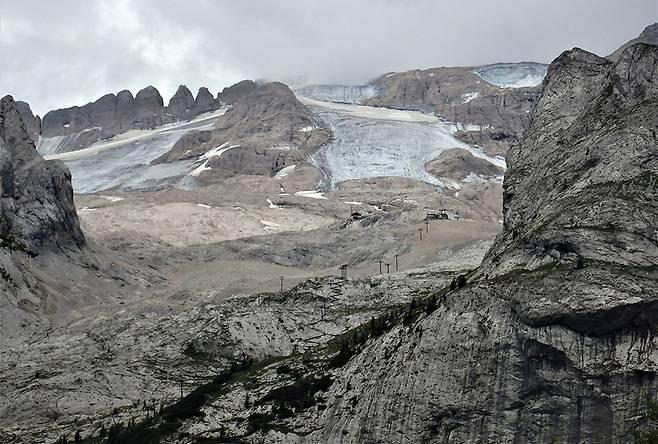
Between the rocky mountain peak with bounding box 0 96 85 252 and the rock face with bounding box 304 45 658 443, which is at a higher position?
the rocky mountain peak with bounding box 0 96 85 252

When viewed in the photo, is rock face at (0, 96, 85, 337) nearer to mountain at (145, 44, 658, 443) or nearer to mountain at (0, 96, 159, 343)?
mountain at (0, 96, 159, 343)

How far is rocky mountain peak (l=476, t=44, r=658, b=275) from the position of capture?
5497 centimetres

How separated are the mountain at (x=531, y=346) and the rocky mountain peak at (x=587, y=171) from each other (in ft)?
0.43

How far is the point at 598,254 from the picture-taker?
53562 millimetres

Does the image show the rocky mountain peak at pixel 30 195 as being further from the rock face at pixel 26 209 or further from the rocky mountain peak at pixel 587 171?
the rocky mountain peak at pixel 587 171

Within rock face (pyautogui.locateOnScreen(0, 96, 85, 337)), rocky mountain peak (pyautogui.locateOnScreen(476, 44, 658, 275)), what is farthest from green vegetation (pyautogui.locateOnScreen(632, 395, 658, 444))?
rock face (pyautogui.locateOnScreen(0, 96, 85, 337))

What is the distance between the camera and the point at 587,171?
62.8m

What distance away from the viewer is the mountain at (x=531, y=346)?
48.8 m

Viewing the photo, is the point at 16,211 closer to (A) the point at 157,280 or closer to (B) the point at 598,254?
(A) the point at 157,280

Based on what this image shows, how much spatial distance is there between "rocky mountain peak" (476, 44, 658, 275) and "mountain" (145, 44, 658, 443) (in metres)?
0.13

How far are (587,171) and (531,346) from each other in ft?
58.1

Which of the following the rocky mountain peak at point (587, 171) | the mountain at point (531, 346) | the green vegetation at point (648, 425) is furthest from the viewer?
the rocky mountain peak at point (587, 171)

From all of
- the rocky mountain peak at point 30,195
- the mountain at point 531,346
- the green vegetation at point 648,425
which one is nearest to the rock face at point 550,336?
the mountain at point 531,346

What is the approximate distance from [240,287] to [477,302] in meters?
62.8
